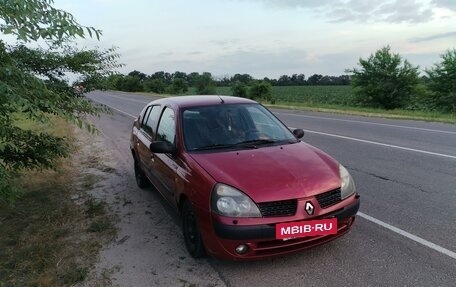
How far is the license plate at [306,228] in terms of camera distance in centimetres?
355

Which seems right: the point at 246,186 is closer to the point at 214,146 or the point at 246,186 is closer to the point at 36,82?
the point at 214,146

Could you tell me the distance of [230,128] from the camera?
4934 mm

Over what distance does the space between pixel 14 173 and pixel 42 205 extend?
65.0 inches

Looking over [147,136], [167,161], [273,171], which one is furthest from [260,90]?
[273,171]

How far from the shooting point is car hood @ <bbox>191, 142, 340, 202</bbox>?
12.0 feet

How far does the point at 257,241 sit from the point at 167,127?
2.26 metres

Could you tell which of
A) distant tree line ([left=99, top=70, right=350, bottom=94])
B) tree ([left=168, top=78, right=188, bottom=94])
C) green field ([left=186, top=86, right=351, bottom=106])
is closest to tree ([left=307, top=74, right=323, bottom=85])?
distant tree line ([left=99, top=70, right=350, bottom=94])

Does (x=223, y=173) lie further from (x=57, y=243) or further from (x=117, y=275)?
(x=57, y=243)

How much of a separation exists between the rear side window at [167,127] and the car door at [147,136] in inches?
9.7

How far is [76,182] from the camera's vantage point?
757 cm

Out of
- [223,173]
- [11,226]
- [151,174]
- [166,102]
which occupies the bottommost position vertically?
[11,226]

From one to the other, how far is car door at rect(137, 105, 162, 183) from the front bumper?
226cm

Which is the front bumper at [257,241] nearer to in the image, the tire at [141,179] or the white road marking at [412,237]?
the white road marking at [412,237]

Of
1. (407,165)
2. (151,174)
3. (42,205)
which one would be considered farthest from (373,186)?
(42,205)
